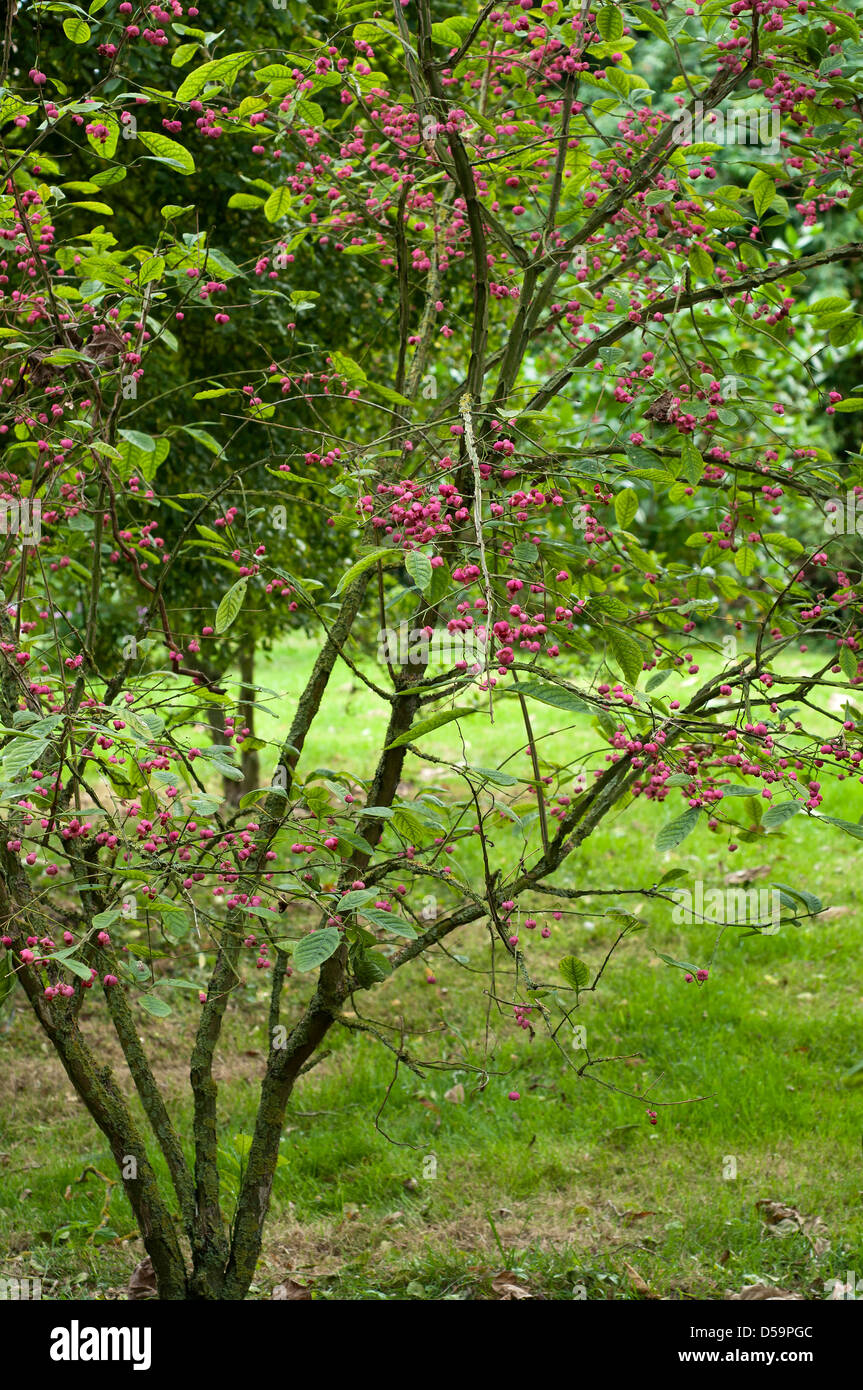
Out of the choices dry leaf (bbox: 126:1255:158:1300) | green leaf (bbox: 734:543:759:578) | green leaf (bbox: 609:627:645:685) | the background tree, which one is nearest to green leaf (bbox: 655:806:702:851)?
the background tree

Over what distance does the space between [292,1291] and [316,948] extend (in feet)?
5.55

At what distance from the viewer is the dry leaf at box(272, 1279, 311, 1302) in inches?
123

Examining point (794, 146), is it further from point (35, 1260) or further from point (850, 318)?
point (35, 1260)

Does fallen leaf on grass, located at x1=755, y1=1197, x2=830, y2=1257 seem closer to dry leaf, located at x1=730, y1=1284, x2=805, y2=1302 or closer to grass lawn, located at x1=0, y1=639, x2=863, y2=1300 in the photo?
grass lawn, located at x1=0, y1=639, x2=863, y2=1300

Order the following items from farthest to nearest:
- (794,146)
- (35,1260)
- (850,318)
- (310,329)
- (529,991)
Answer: (310,329), (35,1260), (850,318), (794,146), (529,991)

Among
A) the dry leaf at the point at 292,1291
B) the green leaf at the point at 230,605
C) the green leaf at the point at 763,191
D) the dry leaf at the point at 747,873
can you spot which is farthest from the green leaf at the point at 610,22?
the dry leaf at the point at 747,873

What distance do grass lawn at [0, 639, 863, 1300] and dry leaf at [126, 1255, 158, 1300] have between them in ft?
0.43

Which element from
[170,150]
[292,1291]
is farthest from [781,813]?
[292,1291]

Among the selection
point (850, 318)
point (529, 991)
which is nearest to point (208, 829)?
point (529, 991)

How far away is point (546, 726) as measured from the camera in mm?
8602

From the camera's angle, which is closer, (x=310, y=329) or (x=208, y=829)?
(x=208, y=829)

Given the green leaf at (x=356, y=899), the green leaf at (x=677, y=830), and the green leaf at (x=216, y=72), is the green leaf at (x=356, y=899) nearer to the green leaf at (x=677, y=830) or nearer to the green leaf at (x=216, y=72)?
the green leaf at (x=677, y=830)

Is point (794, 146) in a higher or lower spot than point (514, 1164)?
higher
